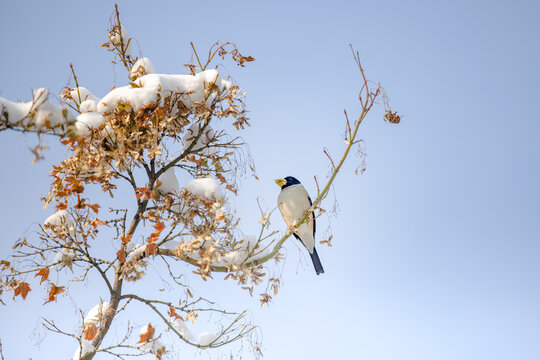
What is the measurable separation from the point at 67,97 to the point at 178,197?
6.45ft

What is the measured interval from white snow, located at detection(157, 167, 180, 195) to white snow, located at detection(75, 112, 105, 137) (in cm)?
91

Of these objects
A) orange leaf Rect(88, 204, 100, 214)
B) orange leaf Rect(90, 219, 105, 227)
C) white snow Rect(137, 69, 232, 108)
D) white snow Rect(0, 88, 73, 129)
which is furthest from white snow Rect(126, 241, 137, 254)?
white snow Rect(0, 88, 73, 129)

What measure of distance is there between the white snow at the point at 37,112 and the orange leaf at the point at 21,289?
250 centimetres

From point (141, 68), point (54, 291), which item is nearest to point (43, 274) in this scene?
point (54, 291)

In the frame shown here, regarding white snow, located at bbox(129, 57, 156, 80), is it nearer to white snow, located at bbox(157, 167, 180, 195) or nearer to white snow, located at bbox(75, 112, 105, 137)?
white snow, located at bbox(75, 112, 105, 137)

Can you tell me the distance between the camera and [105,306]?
15.0 feet

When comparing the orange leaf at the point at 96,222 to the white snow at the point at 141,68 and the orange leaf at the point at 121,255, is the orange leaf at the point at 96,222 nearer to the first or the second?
the orange leaf at the point at 121,255

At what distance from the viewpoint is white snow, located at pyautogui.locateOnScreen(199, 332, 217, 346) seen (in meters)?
4.72

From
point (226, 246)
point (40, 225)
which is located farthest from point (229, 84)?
point (40, 225)

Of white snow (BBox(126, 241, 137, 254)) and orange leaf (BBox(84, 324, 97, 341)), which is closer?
orange leaf (BBox(84, 324, 97, 341))

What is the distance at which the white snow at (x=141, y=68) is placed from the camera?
5.07 metres

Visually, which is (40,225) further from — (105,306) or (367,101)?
(367,101)

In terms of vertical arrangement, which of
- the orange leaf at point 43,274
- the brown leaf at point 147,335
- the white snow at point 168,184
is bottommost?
the brown leaf at point 147,335

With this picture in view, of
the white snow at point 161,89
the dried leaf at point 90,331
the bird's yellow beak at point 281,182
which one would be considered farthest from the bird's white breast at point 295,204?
the dried leaf at point 90,331
